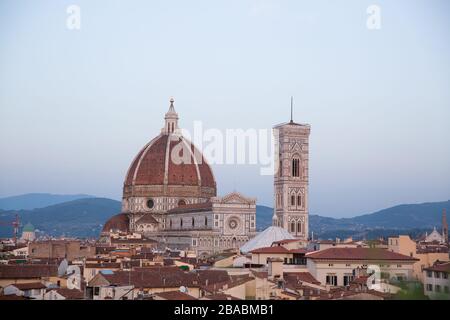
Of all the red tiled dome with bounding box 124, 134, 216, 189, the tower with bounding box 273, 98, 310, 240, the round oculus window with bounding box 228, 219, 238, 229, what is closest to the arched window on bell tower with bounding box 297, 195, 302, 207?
the tower with bounding box 273, 98, 310, 240

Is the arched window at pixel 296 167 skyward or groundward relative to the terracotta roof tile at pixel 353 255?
skyward

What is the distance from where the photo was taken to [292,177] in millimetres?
81375

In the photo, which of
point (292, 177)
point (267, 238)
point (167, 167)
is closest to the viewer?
point (267, 238)

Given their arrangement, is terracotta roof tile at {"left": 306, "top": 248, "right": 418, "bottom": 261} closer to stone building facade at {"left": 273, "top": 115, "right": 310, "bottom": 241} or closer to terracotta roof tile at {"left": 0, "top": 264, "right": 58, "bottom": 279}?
terracotta roof tile at {"left": 0, "top": 264, "right": 58, "bottom": 279}

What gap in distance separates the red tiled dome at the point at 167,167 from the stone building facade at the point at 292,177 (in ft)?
30.2

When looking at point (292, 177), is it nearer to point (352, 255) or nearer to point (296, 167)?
point (296, 167)

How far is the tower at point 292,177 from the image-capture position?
80.6m

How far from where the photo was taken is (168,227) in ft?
281

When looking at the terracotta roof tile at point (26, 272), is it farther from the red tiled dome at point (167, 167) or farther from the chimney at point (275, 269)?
the red tiled dome at point (167, 167)

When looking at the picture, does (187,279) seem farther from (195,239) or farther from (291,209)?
(291,209)

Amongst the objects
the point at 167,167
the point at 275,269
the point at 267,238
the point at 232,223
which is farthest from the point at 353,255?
the point at 167,167

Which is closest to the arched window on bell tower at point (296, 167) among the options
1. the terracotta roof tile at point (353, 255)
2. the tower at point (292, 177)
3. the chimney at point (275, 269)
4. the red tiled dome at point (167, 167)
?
the tower at point (292, 177)
